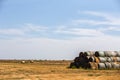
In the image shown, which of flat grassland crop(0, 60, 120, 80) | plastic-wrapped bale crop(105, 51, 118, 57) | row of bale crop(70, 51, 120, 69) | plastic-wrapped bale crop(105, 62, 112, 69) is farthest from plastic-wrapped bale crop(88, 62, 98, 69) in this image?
plastic-wrapped bale crop(105, 51, 118, 57)

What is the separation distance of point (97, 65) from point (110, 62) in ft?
6.31

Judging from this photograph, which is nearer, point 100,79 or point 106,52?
point 100,79

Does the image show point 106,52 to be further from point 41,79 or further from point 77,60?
point 41,79

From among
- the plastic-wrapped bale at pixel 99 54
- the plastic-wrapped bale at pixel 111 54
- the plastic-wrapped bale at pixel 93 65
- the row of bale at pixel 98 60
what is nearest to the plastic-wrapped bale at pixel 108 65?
the row of bale at pixel 98 60

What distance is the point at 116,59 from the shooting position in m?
35.0

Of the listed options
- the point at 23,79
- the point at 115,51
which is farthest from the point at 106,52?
the point at 23,79

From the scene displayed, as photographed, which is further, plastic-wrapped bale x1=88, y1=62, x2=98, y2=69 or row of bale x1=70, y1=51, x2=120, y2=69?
row of bale x1=70, y1=51, x2=120, y2=69

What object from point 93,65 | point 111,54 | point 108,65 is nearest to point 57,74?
point 93,65

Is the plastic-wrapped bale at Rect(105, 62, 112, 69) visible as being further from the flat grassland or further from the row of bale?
the flat grassland

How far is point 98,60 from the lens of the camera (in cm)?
3391

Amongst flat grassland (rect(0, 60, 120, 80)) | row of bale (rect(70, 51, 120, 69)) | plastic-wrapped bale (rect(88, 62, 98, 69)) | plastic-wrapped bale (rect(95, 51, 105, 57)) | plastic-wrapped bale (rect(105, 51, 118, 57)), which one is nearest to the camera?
flat grassland (rect(0, 60, 120, 80))

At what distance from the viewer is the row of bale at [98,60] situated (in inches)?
1320

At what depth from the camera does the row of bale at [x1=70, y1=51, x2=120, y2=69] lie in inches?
1320

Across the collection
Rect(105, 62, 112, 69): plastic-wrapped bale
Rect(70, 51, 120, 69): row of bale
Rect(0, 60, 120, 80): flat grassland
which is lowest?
Rect(0, 60, 120, 80): flat grassland
